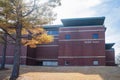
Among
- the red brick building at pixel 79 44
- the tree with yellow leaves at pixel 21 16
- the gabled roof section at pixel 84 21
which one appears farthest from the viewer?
the gabled roof section at pixel 84 21

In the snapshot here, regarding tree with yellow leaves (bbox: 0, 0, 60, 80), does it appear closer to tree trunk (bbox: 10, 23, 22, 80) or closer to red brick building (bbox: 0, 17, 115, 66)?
tree trunk (bbox: 10, 23, 22, 80)

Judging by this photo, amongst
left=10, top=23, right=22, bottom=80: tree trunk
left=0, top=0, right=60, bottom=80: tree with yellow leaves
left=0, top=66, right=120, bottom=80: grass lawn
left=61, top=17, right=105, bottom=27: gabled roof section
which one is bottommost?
left=0, top=66, right=120, bottom=80: grass lawn

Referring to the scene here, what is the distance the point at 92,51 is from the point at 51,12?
22.1 metres

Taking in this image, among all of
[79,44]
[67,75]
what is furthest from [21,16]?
[79,44]

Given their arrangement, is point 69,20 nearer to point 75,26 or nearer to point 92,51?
point 75,26

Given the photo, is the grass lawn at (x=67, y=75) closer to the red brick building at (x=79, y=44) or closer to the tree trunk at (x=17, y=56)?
the tree trunk at (x=17, y=56)

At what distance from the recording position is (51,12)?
24.1 meters

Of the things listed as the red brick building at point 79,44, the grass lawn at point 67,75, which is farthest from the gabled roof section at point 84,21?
the grass lawn at point 67,75

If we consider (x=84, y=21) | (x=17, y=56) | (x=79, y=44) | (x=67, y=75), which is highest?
(x=84, y=21)

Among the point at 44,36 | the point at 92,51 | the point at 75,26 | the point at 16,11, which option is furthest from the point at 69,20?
the point at 16,11

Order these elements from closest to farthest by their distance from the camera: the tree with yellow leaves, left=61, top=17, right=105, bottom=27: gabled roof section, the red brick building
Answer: the tree with yellow leaves → the red brick building → left=61, top=17, right=105, bottom=27: gabled roof section

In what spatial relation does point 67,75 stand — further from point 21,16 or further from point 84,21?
point 84,21

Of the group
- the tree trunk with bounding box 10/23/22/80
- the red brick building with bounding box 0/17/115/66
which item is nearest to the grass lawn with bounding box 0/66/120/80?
the tree trunk with bounding box 10/23/22/80

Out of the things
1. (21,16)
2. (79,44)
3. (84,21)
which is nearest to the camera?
(21,16)
